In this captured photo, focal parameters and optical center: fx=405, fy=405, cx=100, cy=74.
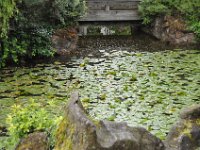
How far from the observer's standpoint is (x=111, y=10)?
17.8 m

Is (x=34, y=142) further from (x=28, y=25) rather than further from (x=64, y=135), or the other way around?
(x=28, y=25)

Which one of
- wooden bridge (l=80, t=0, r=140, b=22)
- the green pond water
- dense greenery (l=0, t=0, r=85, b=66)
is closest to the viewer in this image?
the green pond water

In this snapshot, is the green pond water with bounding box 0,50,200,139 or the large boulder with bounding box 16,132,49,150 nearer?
the large boulder with bounding box 16,132,49,150

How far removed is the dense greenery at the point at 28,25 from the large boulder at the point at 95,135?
6.68 meters

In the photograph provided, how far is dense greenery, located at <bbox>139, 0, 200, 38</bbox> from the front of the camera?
16047 mm

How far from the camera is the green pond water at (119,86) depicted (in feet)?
27.2

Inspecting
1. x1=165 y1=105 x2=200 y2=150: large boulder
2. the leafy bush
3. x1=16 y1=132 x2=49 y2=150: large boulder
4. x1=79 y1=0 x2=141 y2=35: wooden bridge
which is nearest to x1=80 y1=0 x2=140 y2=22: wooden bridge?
x1=79 y1=0 x2=141 y2=35: wooden bridge

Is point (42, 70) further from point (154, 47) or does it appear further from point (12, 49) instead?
point (154, 47)

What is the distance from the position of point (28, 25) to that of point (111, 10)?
5.95m

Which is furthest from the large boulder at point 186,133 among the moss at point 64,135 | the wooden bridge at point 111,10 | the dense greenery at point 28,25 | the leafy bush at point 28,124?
the wooden bridge at point 111,10

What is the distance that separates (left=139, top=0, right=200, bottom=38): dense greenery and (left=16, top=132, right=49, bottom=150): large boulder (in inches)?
443

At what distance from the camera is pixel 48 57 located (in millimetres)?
13281

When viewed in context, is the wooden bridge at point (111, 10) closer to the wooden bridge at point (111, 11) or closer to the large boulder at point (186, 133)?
the wooden bridge at point (111, 11)

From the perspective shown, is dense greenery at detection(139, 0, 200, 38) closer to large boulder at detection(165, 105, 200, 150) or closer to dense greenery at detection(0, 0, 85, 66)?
dense greenery at detection(0, 0, 85, 66)
